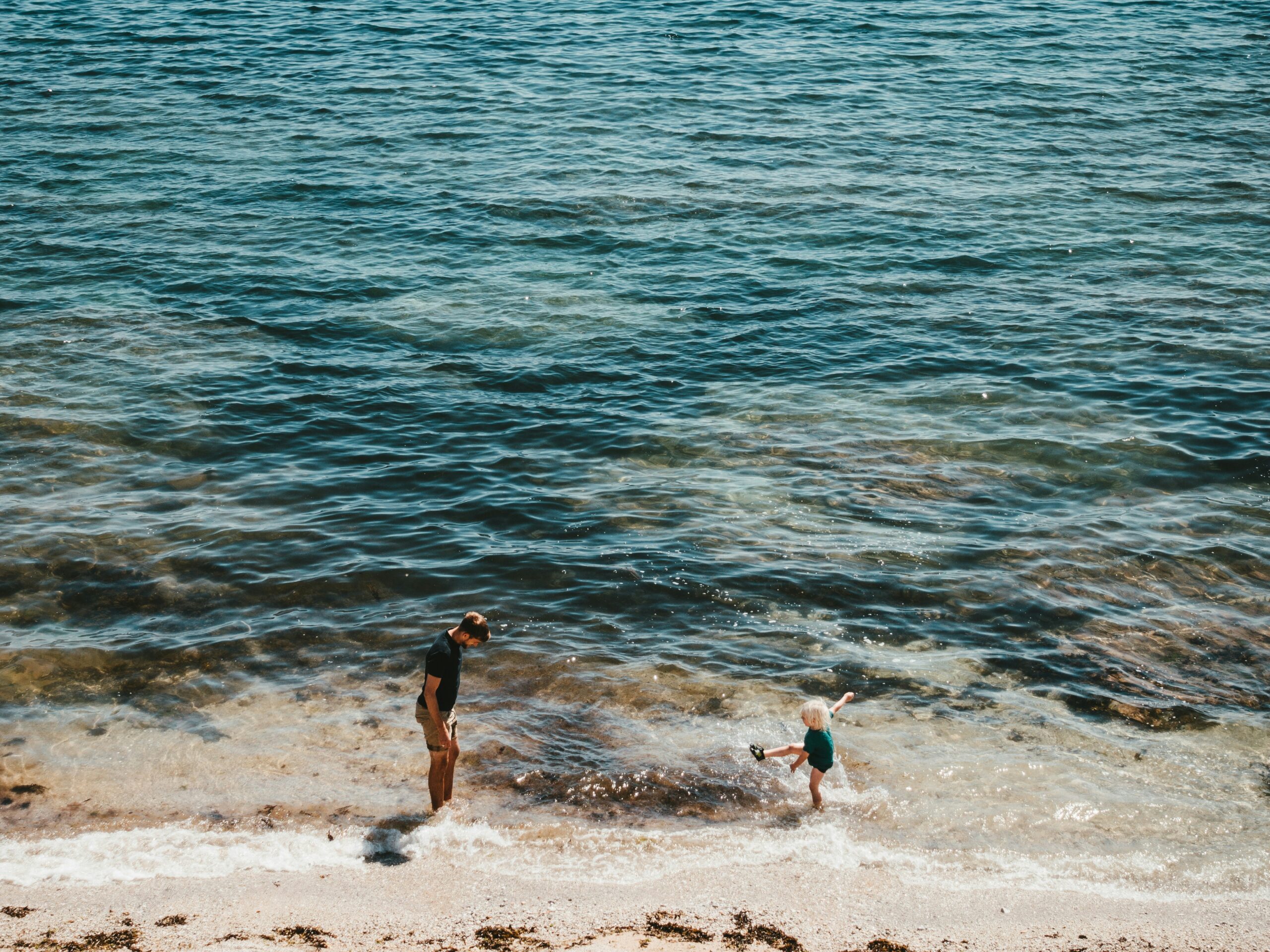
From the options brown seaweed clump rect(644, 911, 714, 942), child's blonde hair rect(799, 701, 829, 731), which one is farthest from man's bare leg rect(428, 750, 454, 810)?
child's blonde hair rect(799, 701, 829, 731)

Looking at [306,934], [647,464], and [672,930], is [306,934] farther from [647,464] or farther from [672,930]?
[647,464]

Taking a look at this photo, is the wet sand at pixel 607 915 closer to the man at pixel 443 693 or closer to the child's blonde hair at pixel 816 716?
the man at pixel 443 693

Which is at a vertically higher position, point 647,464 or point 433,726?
point 433,726

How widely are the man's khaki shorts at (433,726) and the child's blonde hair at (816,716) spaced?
3366mm

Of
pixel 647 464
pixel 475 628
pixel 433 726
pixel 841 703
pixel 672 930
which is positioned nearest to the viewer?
pixel 672 930

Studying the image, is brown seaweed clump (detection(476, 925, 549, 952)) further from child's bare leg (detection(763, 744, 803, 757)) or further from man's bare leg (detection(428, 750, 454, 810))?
child's bare leg (detection(763, 744, 803, 757))

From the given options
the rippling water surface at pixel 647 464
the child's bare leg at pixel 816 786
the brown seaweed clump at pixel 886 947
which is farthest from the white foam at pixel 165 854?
the brown seaweed clump at pixel 886 947

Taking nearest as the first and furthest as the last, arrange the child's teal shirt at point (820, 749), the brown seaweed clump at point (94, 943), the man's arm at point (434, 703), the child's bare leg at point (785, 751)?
the brown seaweed clump at point (94, 943) → the man's arm at point (434, 703) → the child's teal shirt at point (820, 749) → the child's bare leg at point (785, 751)

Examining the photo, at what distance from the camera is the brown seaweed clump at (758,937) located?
897 cm

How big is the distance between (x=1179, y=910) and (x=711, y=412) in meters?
11.2

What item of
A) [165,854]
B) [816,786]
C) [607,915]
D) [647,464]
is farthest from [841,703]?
[647,464]

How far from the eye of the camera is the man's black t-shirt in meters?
10.4

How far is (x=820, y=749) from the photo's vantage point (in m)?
10.8

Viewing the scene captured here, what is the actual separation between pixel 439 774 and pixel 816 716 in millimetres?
3665
